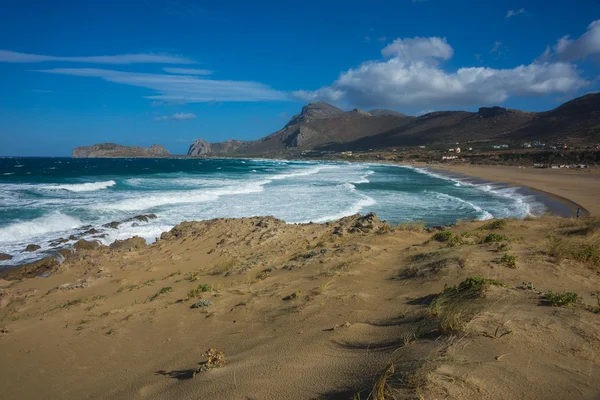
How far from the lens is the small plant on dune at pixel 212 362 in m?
3.94

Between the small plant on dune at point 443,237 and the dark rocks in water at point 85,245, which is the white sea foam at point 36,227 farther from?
the small plant on dune at point 443,237

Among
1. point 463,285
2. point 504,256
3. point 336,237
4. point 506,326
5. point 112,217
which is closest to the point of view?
point 506,326

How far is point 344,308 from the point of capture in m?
5.26

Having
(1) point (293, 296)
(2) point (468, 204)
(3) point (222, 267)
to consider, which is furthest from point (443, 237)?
(2) point (468, 204)

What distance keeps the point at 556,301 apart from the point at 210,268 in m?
7.94

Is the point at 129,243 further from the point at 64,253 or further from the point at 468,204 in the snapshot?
the point at 468,204

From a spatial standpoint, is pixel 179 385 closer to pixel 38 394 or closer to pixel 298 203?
pixel 38 394

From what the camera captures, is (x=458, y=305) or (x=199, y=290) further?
(x=199, y=290)

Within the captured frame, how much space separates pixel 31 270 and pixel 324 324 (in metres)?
11.6

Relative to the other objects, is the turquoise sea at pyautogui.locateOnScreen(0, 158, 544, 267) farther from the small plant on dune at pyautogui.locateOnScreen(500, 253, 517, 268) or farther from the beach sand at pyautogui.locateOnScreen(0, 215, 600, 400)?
the small plant on dune at pyautogui.locateOnScreen(500, 253, 517, 268)

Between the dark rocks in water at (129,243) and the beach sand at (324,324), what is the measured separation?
2.87 meters

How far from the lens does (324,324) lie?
4.73m

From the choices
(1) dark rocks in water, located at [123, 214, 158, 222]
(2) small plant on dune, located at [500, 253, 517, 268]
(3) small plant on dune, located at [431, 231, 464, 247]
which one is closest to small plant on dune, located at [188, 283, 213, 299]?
(3) small plant on dune, located at [431, 231, 464, 247]

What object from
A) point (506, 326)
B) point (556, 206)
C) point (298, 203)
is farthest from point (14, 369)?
point (556, 206)
